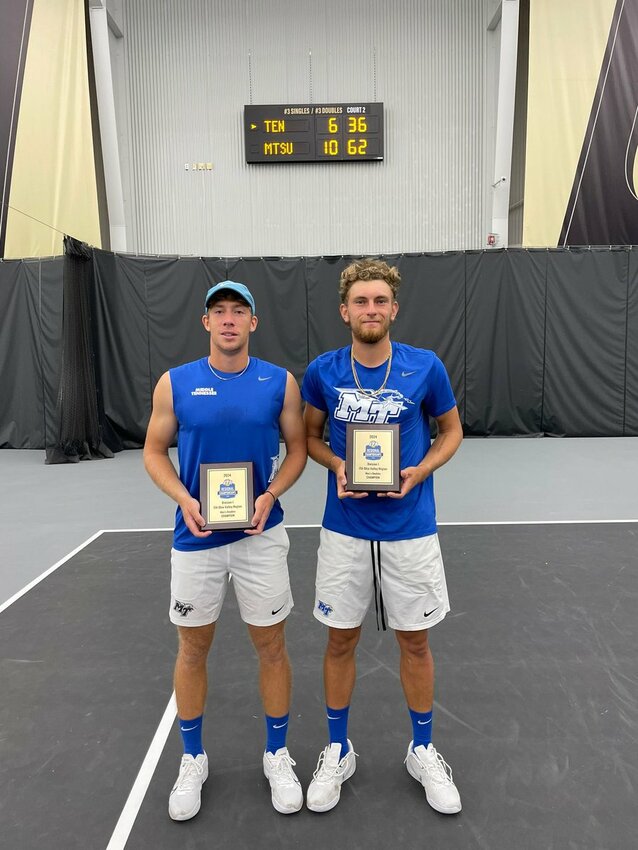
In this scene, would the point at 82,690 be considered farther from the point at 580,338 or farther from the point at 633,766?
the point at 580,338

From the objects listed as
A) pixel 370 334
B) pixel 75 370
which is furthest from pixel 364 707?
pixel 75 370

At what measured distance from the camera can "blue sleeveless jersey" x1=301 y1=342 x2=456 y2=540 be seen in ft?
5.53

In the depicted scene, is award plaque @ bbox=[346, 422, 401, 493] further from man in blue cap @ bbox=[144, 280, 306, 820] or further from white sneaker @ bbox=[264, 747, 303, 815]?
white sneaker @ bbox=[264, 747, 303, 815]

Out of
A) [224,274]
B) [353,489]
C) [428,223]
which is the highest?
[428,223]

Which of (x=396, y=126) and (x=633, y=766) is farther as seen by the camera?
(x=396, y=126)

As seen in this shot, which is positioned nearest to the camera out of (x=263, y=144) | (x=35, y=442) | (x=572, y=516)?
(x=572, y=516)

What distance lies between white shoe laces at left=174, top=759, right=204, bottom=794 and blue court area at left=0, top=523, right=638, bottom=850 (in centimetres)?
8

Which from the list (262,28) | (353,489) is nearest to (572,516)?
(353,489)

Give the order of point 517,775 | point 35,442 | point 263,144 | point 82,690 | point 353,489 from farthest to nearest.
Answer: point 263,144
point 35,442
point 82,690
point 517,775
point 353,489

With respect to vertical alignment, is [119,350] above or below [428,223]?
below

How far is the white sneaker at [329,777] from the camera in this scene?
167 centimetres

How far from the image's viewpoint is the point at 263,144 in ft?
30.9

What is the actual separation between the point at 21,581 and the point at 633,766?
308 centimetres

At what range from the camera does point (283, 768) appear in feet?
5.68
